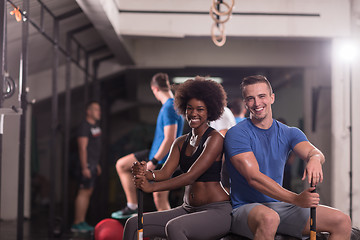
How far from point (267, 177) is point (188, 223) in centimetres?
47

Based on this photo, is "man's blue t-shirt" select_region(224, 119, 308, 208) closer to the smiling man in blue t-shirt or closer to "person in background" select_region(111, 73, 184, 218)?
the smiling man in blue t-shirt

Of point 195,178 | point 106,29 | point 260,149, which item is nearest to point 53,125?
point 106,29

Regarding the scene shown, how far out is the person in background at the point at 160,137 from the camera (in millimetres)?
3963

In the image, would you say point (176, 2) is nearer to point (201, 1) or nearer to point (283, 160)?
point (201, 1)

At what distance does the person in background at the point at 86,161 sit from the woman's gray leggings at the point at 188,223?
3153 millimetres

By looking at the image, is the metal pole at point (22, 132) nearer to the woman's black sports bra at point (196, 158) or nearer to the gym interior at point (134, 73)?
the gym interior at point (134, 73)

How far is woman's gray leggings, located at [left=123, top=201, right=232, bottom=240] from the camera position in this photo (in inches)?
91.6

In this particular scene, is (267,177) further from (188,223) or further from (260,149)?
(188,223)

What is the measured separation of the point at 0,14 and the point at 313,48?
6.18m

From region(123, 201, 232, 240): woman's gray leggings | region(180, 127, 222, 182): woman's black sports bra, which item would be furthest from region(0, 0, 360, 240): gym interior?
region(123, 201, 232, 240): woman's gray leggings

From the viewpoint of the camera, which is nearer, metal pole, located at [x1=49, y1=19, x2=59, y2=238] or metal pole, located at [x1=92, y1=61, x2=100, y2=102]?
metal pole, located at [x1=49, y1=19, x2=59, y2=238]

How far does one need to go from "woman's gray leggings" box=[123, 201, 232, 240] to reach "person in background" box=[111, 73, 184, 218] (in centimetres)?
136

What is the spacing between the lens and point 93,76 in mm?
8281

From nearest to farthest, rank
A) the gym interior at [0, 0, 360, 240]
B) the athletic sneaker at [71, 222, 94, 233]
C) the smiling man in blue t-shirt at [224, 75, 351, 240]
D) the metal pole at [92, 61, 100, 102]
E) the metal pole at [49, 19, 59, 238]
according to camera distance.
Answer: the smiling man in blue t-shirt at [224, 75, 351, 240], the gym interior at [0, 0, 360, 240], the metal pole at [49, 19, 59, 238], the athletic sneaker at [71, 222, 94, 233], the metal pole at [92, 61, 100, 102]
